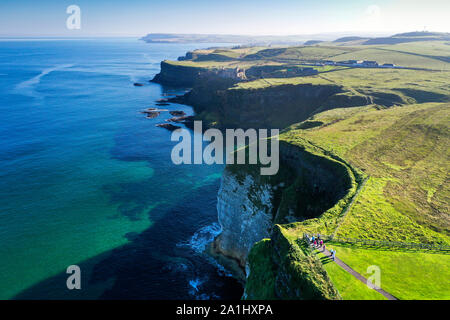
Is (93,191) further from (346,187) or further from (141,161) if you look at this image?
(346,187)

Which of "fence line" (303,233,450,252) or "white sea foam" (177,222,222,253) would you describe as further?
"white sea foam" (177,222,222,253)

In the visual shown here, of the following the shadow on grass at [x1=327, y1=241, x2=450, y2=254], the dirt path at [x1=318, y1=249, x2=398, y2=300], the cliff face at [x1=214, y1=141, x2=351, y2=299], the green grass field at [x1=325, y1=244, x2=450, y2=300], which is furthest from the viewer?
the shadow on grass at [x1=327, y1=241, x2=450, y2=254]

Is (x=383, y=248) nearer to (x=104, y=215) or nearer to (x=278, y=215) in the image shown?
(x=278, y=215)

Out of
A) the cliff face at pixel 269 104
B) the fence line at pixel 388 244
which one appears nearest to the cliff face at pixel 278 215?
the fence line at pixel 388 244

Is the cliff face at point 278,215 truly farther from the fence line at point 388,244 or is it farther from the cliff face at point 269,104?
the cliff face at point 269,104

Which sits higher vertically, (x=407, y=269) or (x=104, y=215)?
(x=407, y=269)


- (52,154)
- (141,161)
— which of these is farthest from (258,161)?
Answer: (52,154)

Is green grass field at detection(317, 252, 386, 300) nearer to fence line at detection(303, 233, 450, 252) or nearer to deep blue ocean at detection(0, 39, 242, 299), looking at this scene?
fence line at detection(303, 233, 450, 252)

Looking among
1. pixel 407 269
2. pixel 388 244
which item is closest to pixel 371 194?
pixel 388 244

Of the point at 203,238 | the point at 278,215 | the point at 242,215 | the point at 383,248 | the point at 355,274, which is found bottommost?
the point at 203,238

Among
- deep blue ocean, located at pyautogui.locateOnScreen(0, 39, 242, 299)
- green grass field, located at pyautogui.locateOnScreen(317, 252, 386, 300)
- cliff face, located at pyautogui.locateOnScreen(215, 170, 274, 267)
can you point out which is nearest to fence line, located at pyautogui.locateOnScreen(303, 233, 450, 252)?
green grass field, located at pyautogui.locateOnScreen(317, 252, 386, 300)
